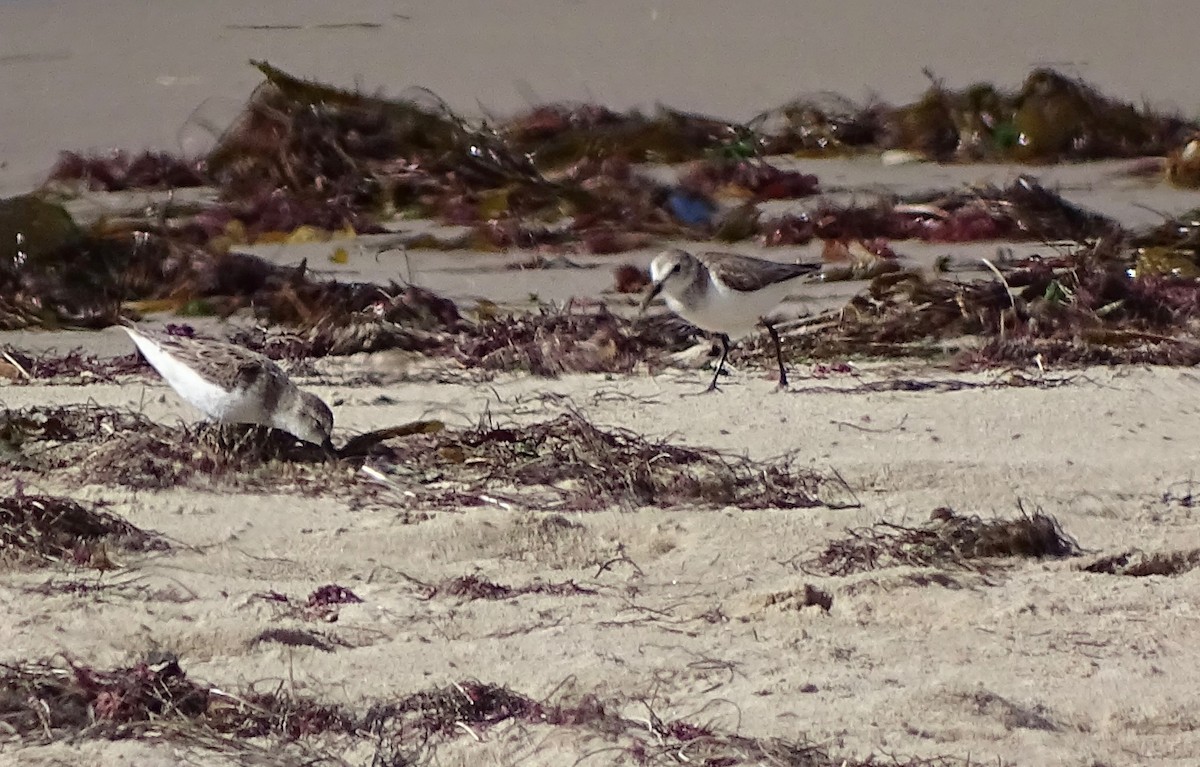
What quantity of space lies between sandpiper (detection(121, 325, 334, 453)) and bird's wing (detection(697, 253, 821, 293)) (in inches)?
61.6

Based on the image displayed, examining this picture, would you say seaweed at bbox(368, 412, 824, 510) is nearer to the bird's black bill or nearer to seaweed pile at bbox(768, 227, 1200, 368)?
the bird's black bill

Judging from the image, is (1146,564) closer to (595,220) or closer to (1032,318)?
(1032,318)

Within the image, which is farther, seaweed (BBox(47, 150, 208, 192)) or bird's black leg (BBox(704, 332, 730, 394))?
seaweed (BBox(47, 150, 208, 192))

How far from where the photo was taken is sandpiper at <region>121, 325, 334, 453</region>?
468cm

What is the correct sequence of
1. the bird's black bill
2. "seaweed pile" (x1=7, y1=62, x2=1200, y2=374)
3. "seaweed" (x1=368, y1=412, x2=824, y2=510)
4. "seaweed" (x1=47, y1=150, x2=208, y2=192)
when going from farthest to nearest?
"seaweed" (x1=47, y1=150, x2=208, y2=192) → "seaweed pile" (x1=7, y1=62, x2=1200, y2=374) → the bird's black bill → "seaweed" (x1=368, y1=412, x2=824, y2=510)

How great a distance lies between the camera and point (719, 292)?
5.72 metres

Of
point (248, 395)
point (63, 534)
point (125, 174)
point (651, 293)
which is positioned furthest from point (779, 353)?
point (125, 174)

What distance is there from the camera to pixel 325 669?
3.29m

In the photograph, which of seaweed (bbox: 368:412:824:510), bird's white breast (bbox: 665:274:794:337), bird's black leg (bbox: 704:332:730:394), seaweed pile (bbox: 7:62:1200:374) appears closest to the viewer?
seaweed (bbox: 368:412:824:510)

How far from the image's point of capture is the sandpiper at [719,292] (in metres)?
5.73

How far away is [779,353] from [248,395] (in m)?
1.72

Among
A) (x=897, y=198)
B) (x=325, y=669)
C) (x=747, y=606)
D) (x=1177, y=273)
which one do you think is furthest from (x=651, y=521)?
(x=897, y=198)

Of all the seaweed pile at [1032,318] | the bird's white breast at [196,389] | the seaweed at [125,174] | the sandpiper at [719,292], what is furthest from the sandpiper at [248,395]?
the seaweed at [125,174]

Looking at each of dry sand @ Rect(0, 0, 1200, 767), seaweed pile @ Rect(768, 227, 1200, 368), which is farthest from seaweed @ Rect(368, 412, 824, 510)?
seaweed pile @ Rect(768, 227, 1200, 368)
